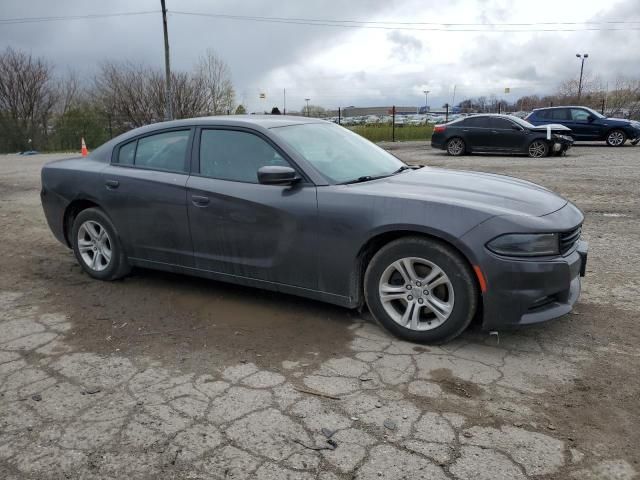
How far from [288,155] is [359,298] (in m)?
1.16

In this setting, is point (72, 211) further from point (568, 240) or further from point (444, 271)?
point (568, 240)

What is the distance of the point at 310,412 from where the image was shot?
2.88 meters

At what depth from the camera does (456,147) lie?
17938 mm

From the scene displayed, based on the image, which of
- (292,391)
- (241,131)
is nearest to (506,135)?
(241,131)

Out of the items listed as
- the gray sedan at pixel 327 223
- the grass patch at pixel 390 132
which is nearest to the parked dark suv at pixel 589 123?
the grass patch at pixel 390 132

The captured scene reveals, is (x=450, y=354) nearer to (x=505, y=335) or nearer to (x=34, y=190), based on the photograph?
(x=505, y=335)

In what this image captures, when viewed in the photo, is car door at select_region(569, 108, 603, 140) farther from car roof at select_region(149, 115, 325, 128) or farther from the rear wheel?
car roof at select_region(149, 115, 325, 128)

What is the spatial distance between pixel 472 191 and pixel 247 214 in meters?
1.61

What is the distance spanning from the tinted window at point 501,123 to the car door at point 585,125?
4.49 m

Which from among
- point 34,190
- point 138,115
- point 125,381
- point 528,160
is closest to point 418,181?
point 125,381

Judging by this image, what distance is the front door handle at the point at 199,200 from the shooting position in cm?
427

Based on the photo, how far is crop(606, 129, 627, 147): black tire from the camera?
19.8 metres

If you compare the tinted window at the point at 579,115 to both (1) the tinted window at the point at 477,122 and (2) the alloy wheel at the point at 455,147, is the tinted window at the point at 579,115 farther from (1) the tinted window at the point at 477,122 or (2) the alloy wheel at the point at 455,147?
(2) the alloy wheel at the point at 455,147

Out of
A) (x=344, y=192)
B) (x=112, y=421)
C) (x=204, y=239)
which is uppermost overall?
(x=344, y=192)
